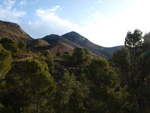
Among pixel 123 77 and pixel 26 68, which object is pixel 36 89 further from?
pixel 123 77

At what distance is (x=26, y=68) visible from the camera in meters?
17.8

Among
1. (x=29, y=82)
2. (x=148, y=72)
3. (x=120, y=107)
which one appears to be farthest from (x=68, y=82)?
(x=148, y=72)

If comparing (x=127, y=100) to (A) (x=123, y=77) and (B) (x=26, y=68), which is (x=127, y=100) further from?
(B) (x=26, y=68)

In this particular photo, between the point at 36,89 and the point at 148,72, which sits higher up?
the point at 148,72

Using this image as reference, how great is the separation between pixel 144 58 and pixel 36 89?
17915 mm

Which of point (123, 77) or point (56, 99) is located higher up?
point (123, 77)

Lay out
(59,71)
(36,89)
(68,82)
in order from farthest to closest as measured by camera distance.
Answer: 1. (59,71)
2. (68,82)
3. (36,89)

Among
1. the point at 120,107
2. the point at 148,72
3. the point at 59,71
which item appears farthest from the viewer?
the point at 59,71

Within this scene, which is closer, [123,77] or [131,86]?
[131,86]

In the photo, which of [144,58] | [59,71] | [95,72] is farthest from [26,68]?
[59,71]

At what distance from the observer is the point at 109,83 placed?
15281 millimetres

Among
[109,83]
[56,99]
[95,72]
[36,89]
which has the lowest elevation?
[56,99]

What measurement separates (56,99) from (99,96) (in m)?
11.2

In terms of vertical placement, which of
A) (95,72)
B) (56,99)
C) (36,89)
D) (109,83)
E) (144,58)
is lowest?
(56,99)
